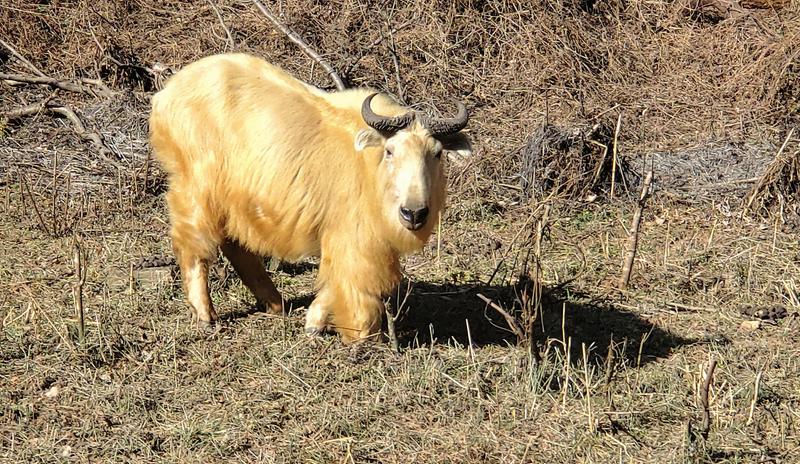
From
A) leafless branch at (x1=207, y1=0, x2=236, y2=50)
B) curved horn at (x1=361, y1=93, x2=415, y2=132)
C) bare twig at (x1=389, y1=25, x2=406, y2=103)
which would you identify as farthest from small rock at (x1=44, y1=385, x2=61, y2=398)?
leafless branch at (x1=207, y1=0, x2=236, y2=50)

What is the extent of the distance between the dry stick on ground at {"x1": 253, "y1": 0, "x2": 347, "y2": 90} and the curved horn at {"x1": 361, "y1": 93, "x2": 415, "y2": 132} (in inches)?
202

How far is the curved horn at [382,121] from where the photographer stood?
6664 mm

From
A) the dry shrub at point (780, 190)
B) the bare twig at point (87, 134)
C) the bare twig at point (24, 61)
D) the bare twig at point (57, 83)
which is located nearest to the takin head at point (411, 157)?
the dry shrub at point (780, 190)

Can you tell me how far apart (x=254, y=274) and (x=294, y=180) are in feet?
3.56

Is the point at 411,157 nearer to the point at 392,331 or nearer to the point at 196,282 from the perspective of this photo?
the point at 392,331

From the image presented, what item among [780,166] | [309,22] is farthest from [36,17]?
[780,166]

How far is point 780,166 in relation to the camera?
A: 1000cm

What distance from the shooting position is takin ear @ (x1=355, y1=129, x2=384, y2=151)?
6797 millimetres

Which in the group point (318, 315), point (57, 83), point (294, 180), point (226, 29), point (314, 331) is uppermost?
point (226, 29)

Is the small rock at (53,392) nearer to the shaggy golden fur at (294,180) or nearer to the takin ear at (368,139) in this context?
the shaggy golden fur at (294,180)

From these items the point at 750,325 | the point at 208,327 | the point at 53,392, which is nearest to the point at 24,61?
the point at 208,327

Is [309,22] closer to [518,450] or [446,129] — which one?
[446,129]

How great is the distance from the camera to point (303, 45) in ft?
41.4

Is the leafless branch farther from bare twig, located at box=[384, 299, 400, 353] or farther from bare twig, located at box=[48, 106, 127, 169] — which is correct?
bare twig, located at box=[384, 299, 400, 353]
